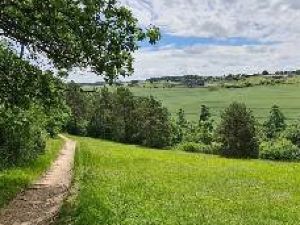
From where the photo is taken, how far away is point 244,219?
1914 cm

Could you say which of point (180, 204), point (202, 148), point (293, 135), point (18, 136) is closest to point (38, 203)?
point (180, 204)

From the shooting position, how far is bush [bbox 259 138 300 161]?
11669 centimetres

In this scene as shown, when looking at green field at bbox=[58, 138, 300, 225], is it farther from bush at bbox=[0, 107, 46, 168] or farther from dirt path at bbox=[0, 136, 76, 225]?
bush at bbox=[0, 107, 46, 168]

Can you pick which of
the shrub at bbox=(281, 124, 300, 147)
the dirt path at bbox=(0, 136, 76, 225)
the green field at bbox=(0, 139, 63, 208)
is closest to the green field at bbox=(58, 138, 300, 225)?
the dirt path at bbox=(0, 136, 76, 225)

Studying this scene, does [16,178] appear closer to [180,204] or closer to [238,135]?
[180,204]

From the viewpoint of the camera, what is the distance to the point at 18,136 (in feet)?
123

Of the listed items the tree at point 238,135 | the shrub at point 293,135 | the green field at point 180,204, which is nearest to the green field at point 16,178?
the green field at point 180,204

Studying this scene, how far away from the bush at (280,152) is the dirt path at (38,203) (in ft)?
286

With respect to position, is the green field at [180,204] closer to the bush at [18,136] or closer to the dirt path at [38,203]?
the dirt path at [38,203]

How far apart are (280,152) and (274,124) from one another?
2339 inches

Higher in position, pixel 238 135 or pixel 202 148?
pixel 238 135

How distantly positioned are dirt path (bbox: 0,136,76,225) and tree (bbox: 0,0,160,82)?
232 inches

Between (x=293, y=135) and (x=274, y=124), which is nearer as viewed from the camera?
(x=293, y=135)

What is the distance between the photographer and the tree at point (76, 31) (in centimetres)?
2100
